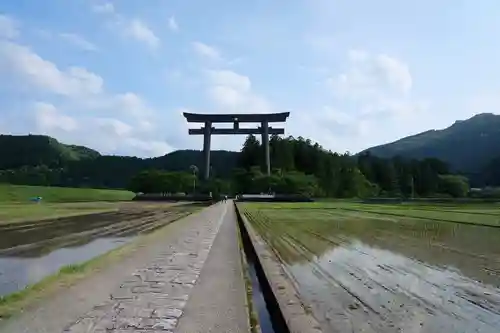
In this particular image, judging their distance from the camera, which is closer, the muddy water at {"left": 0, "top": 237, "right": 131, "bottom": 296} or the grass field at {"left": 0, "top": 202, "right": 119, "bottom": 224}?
the muddy water at {"left": 0, "top": 237, "right": 131, "bottom": 296}

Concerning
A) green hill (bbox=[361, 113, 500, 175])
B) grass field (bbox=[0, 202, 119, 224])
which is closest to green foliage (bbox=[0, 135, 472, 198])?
green hill (bbox=[361, 113, 500, 175])

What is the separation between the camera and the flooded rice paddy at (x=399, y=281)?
589 cm

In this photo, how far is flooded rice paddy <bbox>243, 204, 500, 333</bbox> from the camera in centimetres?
589

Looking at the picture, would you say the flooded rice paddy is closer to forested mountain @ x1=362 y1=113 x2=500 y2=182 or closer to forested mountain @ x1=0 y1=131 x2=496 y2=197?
forested mountain @ x1=0 y1=131 x2=496 y2=197

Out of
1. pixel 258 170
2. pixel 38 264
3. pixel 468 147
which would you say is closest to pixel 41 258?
pixel 38 264

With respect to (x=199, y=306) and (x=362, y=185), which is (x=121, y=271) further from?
(x=362, y=185)

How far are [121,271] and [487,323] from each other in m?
5.73

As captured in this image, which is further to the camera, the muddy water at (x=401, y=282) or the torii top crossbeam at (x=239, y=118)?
the torii top crossbeam at (x=239, y=118)

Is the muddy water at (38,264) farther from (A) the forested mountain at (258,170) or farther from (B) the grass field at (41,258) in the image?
(A) the forested mountain at (258,170)

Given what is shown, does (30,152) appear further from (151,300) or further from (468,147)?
(151,300)

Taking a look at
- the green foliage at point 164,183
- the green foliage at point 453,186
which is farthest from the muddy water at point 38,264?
the green foliage at point 453,186

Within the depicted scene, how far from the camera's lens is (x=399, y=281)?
8.49m

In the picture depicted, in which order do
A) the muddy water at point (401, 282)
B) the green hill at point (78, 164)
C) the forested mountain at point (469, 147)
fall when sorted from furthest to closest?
1. the forested mountain at point (469, 147)
2. the green hill at point (78, 164)
3. the muddy water at point (401, 282)

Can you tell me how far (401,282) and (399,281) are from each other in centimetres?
9
